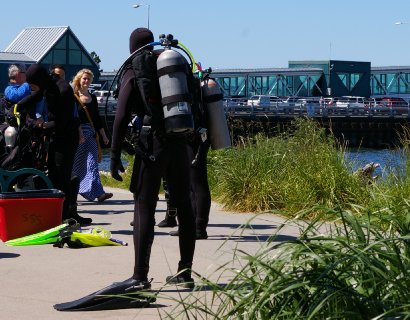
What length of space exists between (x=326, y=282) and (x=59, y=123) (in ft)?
21.8

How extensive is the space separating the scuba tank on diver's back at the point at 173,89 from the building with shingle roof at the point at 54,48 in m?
89.3

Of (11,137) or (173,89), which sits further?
(11,137)

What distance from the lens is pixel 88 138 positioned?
13656mm

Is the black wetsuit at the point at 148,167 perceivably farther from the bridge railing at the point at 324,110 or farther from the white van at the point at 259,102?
the white van at the point at 259,102

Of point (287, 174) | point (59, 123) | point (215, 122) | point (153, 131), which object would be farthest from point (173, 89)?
point (287, 174)

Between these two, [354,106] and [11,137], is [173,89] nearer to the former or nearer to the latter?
[11,137]

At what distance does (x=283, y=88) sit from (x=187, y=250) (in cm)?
10590

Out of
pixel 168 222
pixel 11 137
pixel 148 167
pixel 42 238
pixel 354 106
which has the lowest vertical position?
pixel 354 106

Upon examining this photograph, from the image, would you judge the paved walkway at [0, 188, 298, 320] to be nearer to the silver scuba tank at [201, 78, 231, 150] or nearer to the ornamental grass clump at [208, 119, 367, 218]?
the silver scuba tank at [201, 78, 231, 150]

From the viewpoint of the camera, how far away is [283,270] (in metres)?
4.76

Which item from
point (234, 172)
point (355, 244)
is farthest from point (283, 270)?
point (234, 172)

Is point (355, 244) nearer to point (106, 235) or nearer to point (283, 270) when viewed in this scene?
point (283, 270)

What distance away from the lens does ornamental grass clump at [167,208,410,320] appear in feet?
14.3

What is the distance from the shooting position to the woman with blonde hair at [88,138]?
42.5 ft
